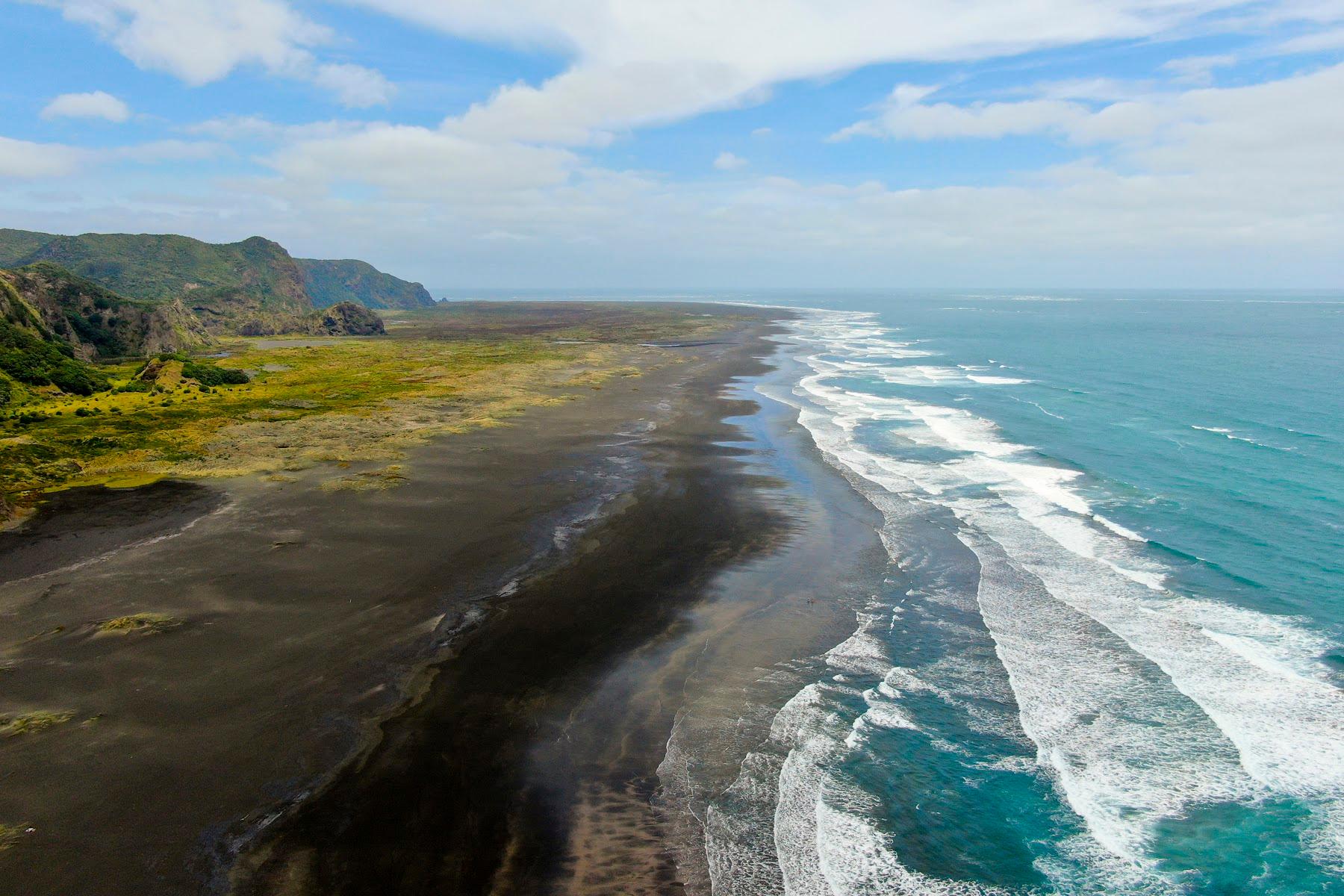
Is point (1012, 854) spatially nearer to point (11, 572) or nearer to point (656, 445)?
point (11, 572)

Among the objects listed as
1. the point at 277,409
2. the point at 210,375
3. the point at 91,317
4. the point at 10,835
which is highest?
the point at 91,317

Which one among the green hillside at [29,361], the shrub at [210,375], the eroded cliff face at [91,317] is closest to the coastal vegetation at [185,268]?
the eroded cliff face at [91,317]

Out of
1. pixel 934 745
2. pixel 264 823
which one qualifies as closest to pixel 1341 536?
pixel 934 745

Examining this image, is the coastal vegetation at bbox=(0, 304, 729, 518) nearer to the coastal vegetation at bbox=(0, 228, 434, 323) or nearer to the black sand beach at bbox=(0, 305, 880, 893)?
the black sand beach at bbox=(0, 305, 880, 893)

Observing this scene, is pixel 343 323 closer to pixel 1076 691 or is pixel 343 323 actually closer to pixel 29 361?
pixel 29 361

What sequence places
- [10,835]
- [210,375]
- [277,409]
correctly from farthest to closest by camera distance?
[210,375], [277,409], [10,835]

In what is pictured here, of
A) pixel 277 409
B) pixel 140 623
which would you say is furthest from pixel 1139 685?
pixel 277 409
